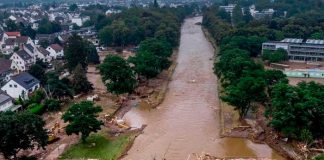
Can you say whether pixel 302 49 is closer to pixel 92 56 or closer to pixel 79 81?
pixel 92 56

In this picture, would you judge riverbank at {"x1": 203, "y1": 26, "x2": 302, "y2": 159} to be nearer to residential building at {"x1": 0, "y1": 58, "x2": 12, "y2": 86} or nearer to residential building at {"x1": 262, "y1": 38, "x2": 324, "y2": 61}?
residential building at {"x1": 262, "y1": 38, "x2": 324, "y2": 61}

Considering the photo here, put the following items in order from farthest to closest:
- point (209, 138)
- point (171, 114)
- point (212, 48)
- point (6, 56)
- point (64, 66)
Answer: point (212, 48), point (6, 56), point (64, 66), point (171, 114), point (209, 138)

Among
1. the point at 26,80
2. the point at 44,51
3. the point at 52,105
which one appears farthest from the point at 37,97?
the point at 44,51

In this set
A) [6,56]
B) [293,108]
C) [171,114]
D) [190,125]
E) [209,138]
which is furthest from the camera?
[6,56]

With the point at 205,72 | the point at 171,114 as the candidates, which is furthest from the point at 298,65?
the point at 171,114

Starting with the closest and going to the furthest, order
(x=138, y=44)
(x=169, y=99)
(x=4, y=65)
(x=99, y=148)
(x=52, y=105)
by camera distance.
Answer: (x=99, y=148), (x=52, y=105), (x=169, y=99), (x=4, y=65), (x=138, y=44)

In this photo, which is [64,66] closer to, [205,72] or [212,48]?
[205,72]

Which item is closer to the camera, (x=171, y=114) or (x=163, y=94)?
(x=171, y=114)

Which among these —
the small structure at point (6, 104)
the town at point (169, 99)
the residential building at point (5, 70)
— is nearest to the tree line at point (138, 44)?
the town at point (169, 99)

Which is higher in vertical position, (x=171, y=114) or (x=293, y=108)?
(x=293, y=108)
